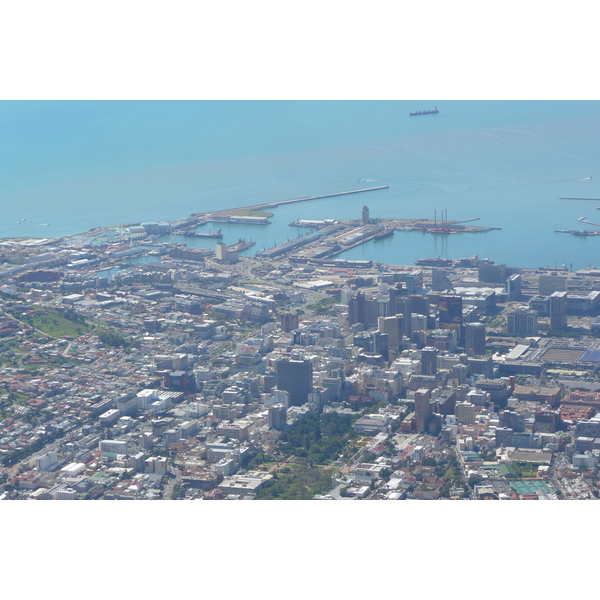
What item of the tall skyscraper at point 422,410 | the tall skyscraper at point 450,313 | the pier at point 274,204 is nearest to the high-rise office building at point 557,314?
the tall skyscraper at point 450,313

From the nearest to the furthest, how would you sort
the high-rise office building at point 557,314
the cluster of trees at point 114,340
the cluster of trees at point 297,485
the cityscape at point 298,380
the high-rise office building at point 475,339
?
the cluster of trees at point 297,485, the cityscape at point 298,380, the high-rise office building at point 475,339, the cluster of trees at point 114,340, the high-rise office building at point 557,314

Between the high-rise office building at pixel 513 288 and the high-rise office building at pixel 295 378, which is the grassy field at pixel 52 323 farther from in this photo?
the high-rise office building at pixel 513 288

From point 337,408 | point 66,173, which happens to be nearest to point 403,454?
point 337,408

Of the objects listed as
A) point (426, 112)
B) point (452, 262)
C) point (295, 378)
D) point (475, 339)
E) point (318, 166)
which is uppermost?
point (426, 112)

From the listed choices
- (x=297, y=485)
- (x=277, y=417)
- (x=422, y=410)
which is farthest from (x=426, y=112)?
(x=297, y=485)

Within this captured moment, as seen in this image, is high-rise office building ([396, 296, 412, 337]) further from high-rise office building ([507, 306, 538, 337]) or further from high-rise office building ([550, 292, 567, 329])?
high-rise office building ([550, 292, 567, 329])

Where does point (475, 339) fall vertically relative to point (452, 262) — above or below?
above

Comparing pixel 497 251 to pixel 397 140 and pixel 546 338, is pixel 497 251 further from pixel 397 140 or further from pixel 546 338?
pixel 397 140

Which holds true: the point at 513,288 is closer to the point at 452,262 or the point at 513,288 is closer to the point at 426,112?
the point at 452,262
